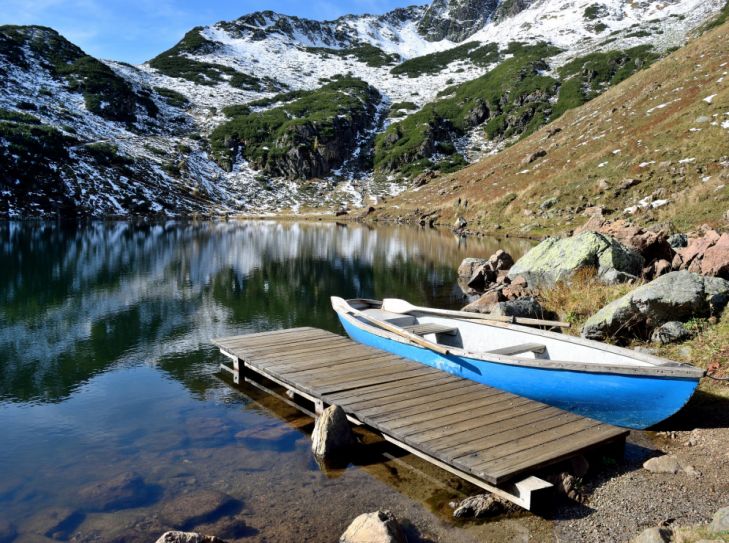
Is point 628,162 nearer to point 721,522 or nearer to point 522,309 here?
point 522,309

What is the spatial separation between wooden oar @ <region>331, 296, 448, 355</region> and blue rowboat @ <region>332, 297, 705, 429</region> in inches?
1.2

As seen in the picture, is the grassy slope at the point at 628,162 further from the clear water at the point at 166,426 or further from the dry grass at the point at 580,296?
the clear water at the point at 166,426

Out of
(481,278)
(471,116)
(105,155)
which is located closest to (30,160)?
(105,155)

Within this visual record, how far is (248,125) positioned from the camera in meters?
156

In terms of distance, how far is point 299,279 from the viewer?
116 feet

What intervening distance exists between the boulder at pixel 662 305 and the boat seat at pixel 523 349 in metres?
2.23

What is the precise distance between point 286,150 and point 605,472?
14119cm

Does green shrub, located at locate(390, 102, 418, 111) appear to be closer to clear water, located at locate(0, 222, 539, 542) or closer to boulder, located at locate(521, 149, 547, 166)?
boulder, located at locate(521, 149, 547, 166)

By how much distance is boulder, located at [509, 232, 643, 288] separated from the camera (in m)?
22.0

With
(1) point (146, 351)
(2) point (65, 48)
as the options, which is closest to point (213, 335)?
(1) point (146, 351)

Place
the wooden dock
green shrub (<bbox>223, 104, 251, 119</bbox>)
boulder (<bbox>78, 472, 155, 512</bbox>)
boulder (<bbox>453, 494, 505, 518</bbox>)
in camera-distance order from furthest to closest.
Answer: green shrub (<bbox>223, 104, 251, 119</bbox>)
boulder (<bbox>78, 472, 155, 512</bbox>)
the wooden dock
boulder (<bbox>453, 494, 505, 518</bbox>)

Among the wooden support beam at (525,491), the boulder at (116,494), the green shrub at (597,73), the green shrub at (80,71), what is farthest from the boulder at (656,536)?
the green shrub at (80,71)

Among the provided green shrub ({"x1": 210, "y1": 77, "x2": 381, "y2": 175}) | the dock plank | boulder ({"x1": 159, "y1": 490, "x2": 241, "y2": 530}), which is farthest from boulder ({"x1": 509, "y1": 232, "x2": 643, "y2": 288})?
green shrub ({"x1": 210, "y1": 77, "x2": 381, "y2": 175})

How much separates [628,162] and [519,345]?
48.7m
